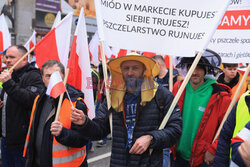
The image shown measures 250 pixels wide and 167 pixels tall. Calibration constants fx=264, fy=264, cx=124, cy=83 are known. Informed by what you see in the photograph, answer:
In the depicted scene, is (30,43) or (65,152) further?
(30,43)

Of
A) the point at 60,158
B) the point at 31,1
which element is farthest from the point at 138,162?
the point at 31,1

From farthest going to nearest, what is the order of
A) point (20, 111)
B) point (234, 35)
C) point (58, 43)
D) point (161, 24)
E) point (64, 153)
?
point (58, 43), point (20, 111), point (234, 35), point (64, 153), point (161, 24)

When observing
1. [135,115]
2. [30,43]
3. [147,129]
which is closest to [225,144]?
[147,129]

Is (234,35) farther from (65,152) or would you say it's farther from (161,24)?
(65,152)

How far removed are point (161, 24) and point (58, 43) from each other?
1.63 metres

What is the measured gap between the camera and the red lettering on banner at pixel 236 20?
2.89 m

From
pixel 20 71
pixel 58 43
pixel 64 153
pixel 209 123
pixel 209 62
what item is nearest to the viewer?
pixel 64 153

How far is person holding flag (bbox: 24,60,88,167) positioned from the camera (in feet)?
7.56

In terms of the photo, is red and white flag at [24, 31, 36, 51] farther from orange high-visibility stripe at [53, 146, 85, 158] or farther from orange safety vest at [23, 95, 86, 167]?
orange high-visibility stripe at [53, 146, 85, 158]

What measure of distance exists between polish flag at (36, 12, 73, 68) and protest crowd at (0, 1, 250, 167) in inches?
0.5

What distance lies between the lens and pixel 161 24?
86.7 inches

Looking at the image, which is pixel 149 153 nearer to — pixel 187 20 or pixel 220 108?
pixel 220 108

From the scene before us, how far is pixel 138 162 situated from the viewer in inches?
80.7

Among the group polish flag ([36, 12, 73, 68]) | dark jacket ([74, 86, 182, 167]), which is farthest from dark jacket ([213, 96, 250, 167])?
polish flag ([36, 12, 73, 68])
